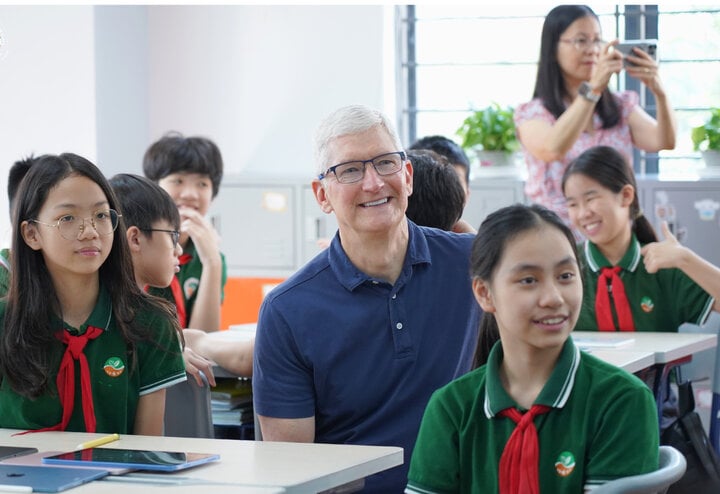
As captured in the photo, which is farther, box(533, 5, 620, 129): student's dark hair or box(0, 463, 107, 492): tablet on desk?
box(533, 5, 620, 129): student's dark hair

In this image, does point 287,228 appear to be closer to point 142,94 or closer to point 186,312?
point 142,94

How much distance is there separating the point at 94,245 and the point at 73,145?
377 centimetres

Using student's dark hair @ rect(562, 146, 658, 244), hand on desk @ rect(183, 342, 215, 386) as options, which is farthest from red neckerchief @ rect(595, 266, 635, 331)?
hand on desk @ rect(183, 342, 215, 386)

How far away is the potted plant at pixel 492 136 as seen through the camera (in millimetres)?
6086

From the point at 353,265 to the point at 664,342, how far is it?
1476 millimetres

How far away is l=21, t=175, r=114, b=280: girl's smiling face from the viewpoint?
2.79 meters

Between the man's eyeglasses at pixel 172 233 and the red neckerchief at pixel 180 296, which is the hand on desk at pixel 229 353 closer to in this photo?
the man's eyeglasses at pixel 172 233

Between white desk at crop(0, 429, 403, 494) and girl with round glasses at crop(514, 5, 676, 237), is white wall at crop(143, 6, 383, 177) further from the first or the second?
white desk at crop(0, 429, 403, 494)

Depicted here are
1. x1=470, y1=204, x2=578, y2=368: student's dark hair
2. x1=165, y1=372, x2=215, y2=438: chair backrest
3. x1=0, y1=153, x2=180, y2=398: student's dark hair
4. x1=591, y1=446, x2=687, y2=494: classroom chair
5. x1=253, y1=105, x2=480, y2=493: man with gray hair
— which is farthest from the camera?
x1=165, y1=372, x2=215, y2=438: chair backrest

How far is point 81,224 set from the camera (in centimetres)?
281

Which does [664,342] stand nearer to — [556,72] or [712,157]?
[556,72]

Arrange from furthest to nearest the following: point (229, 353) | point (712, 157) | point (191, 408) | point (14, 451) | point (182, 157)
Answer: point (712, 157)
point (182, 157)
point (229, 353)
point (191, 408)
point (14, 451)

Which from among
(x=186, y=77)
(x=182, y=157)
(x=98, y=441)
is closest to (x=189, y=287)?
(x=182, y=157)

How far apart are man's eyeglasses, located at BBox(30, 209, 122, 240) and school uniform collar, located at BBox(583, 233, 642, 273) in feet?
6.40
